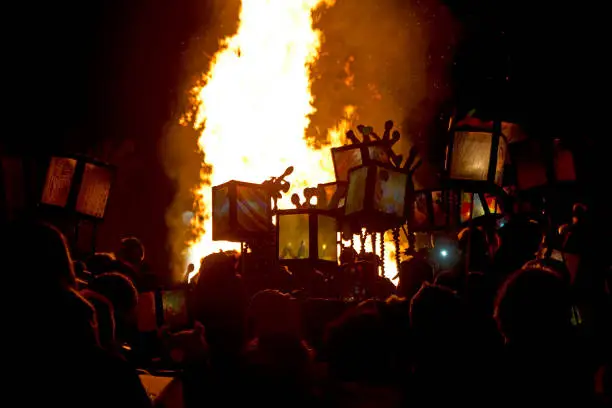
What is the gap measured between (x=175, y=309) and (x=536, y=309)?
4.51 m

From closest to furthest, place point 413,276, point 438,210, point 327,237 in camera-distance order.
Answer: point 413,276 → point 327,237 → point 438,210

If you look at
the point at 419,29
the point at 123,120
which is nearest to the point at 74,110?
the point at 123,120

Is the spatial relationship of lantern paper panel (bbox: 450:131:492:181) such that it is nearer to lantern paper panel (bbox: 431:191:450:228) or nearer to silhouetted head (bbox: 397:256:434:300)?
silhouetted head (bbox: 397:256:434:300)

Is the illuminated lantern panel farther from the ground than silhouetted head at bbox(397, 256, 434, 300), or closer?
farther from the ground

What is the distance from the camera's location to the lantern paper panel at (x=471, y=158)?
20.2 feet

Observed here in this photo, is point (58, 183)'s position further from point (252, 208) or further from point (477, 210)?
point (477, 210)

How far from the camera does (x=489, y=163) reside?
6.14 meters

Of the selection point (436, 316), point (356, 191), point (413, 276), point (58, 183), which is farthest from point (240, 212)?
point (436, 316)

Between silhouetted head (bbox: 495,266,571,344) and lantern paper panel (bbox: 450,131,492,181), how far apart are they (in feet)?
10.3

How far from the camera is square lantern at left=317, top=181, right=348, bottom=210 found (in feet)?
26.8

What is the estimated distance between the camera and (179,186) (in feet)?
86.4

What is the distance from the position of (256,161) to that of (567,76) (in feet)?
42.0

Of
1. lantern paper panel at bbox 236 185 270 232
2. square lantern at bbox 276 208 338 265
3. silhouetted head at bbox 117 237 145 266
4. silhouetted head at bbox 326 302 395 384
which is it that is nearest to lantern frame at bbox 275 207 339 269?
square lantern at bbox 276 208 338 265

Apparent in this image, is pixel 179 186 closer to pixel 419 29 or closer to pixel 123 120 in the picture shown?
pixel 123 120
